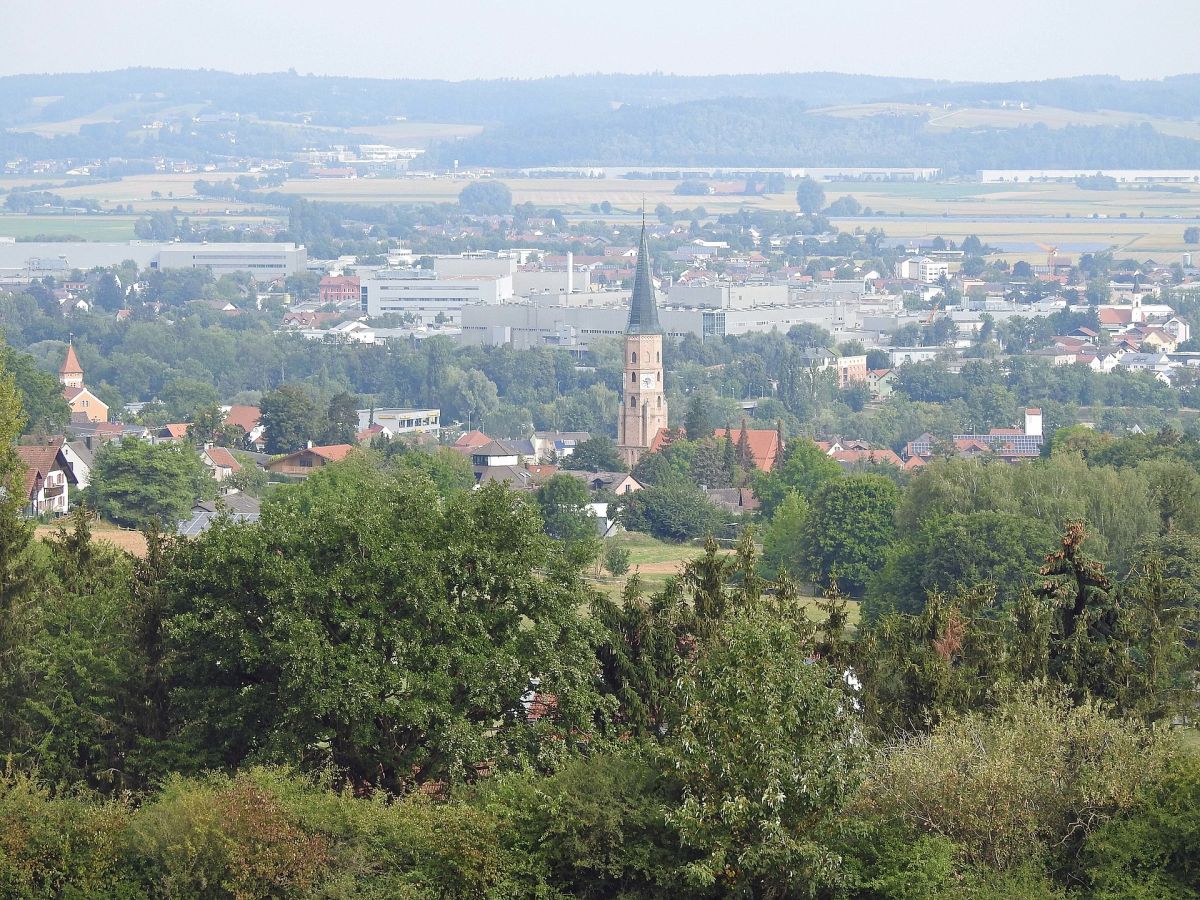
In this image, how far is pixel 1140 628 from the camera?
70.7 ft

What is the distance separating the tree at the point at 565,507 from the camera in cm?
4831

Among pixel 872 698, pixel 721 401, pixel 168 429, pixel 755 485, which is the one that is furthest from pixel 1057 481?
pixel 721 401

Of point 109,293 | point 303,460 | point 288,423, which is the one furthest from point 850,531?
point 109,293

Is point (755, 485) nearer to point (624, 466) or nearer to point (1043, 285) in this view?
point (624, 466)

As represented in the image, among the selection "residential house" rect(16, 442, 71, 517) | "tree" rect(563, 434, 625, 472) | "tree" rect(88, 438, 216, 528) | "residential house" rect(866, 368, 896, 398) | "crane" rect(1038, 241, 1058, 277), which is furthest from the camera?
"crane" rect(1038, 241, 1058, 277)

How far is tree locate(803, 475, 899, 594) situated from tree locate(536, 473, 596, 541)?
6266 mm

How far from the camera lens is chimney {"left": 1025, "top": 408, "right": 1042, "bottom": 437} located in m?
85.2

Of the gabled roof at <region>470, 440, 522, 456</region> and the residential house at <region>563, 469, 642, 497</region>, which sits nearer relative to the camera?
the residential house at <region>563, 469, 642, 497</region>

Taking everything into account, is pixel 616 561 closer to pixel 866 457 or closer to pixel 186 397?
pixel 866 457

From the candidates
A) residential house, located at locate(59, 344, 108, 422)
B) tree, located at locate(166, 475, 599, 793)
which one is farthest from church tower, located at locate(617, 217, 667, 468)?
tree, located at locate(166, 475, 599, 793)

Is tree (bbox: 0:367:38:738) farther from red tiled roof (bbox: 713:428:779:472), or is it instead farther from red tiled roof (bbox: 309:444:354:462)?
red tiled roof (bbox: 713:428:779:472)

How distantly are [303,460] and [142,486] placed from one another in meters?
16.8

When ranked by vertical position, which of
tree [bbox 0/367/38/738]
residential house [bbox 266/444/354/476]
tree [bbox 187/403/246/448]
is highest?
tree [bbox 0/367/38/738]

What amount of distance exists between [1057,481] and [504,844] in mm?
26059
